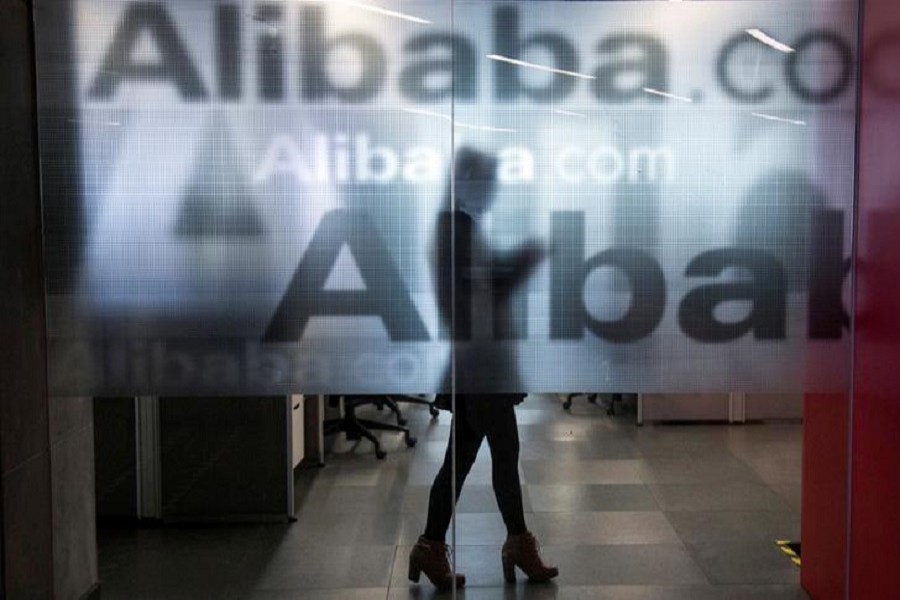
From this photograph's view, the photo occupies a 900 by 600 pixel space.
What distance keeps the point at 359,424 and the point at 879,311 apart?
1.75 m

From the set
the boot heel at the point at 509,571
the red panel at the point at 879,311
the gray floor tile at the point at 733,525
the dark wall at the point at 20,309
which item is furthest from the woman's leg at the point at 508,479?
the dark wall at the point at 20,309

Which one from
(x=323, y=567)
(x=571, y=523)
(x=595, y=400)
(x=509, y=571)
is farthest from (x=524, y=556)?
(x=323, y=567)

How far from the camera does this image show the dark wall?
270cm

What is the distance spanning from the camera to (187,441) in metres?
3.17

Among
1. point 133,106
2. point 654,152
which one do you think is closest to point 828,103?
point 654,152

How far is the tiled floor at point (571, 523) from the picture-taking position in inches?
117

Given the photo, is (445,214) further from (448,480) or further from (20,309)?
(20,309)

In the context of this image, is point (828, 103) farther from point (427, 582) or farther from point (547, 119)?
point (427, 582)

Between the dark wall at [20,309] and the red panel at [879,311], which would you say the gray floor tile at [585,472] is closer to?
the red panel at [879,311]

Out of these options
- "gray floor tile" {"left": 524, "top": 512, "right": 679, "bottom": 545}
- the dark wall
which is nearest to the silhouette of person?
"gray floor tile" {"left": 524, "top": 512, "right": 679, "bottom": 545}

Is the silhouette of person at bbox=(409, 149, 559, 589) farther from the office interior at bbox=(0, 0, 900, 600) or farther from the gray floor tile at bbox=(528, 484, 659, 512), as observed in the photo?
the gray floor tile at bbox=(528, 484, 659, 512)

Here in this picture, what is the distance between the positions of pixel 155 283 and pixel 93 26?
2.87 ft

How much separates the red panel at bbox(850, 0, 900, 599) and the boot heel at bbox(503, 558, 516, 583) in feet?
3.91

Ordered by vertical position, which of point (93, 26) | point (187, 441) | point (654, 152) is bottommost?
point (187, 441)
